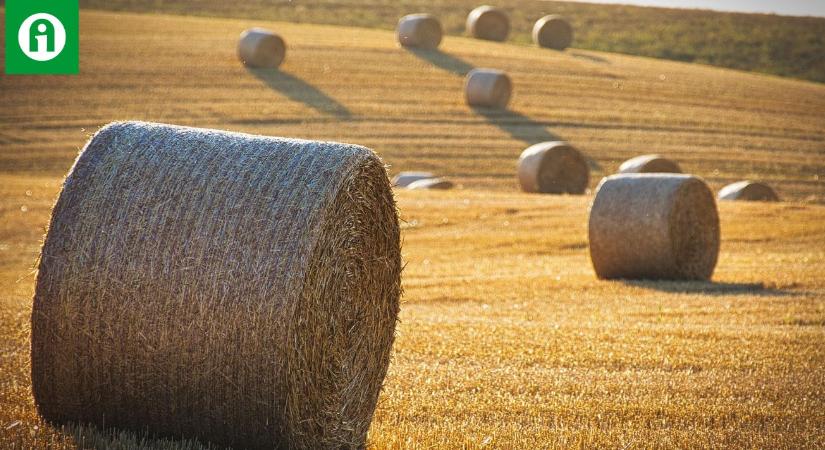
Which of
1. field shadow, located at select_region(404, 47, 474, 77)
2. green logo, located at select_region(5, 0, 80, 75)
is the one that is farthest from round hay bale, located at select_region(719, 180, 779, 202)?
field shadow, located at select_region(404, 47, 474, 77)

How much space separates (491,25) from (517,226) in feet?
107

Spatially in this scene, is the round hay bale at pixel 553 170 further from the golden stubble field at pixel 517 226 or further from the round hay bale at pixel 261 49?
the round hay bale at pixel 261 49

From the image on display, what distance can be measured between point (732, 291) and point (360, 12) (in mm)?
46996

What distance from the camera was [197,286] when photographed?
5.33 m

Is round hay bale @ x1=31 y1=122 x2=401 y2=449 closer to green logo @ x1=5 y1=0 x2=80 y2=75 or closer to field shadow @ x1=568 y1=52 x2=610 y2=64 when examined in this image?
green logo @ x1=5 y1=0 x2=80 y2=75

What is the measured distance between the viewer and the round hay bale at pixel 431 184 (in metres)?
26.4

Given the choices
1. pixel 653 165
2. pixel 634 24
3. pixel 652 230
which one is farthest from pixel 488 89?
pixel 634 24

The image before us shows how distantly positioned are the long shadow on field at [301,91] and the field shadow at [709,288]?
67.9 feet

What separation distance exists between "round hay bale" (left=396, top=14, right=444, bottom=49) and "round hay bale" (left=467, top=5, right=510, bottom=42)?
6117 mm

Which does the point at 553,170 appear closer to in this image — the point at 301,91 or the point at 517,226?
Result: the point at 517,226

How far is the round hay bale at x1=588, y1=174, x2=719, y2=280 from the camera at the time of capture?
15.2 m

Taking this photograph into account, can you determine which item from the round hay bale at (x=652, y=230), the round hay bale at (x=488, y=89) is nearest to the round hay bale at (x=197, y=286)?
the round hay bale at (x=652, y=230)

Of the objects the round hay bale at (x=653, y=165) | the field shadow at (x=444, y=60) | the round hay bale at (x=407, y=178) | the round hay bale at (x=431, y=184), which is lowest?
the round hay bale at (x=407, y=178)

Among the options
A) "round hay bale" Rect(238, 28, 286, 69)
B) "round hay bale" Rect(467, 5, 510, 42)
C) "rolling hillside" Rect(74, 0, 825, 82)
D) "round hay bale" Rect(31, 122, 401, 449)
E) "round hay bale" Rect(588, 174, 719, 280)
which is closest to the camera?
"round hay bale" Rect(31, 122, 401, 449)
